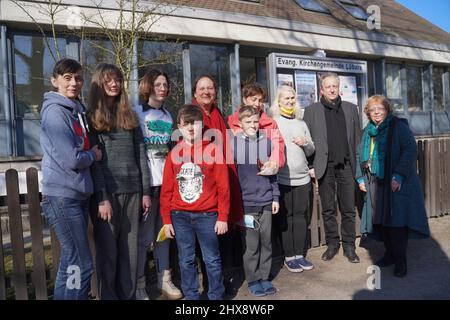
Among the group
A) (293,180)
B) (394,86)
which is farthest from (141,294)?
(394,86)

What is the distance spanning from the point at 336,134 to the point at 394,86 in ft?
41.2

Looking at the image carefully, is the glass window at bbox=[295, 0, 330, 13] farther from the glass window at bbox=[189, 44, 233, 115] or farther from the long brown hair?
the long brown hair

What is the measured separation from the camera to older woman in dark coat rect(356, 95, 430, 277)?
3.92 meters

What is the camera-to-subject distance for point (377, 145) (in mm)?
4137

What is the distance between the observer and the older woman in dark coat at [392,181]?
392 centimetres

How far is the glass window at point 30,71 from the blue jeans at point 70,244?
6.60 m

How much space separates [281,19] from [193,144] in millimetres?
9321

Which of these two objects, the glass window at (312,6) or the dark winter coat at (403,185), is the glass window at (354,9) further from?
the dark winter coat at (403,185)

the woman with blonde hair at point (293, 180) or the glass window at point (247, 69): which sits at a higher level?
the glass window at point (247, 69)

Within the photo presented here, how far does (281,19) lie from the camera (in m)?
11.5

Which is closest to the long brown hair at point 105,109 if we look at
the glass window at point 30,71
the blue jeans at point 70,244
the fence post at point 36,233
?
the blue jeans at point 70,244

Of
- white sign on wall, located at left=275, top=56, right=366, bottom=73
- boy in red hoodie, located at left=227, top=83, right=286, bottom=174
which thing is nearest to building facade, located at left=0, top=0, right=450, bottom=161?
white sign on wall, located at left=275, top=56, right=366, bottom=73

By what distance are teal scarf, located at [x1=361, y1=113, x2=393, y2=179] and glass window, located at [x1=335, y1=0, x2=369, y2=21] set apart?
1205cm

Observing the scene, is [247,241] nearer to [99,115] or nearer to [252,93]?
[252,93]
